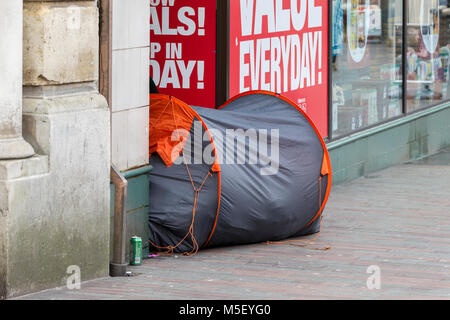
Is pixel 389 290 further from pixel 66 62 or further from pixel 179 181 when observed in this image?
pixel 66 62

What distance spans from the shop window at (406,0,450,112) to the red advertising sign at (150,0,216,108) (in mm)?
5243

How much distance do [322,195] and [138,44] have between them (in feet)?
7.16

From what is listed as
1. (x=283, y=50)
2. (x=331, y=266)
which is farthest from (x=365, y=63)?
(x=331, y=266)

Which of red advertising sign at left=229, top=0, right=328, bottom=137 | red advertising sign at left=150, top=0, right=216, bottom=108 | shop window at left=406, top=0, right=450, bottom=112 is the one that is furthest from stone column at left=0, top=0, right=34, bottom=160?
shop window at left=406, top=0, right=450, bottom=112

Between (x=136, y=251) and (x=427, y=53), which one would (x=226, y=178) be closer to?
(x=136, y=251)

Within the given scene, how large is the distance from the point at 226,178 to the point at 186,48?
84.7 inches

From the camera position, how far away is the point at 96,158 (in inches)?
295

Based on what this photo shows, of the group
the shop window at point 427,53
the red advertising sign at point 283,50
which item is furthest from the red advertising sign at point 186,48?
the shop window at point 427,53

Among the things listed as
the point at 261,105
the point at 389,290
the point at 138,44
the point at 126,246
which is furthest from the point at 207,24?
the point at 389,290

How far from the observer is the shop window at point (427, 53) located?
A: 49.4 feet

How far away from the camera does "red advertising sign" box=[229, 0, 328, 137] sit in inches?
414

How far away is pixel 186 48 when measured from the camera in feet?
33.8

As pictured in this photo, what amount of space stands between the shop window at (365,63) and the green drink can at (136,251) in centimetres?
501

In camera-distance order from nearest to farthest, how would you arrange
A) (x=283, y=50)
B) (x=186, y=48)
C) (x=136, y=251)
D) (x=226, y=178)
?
(x=136, y=251) < (x=226, y=178) < (x=186, y=48) < (x=283, y=50)
